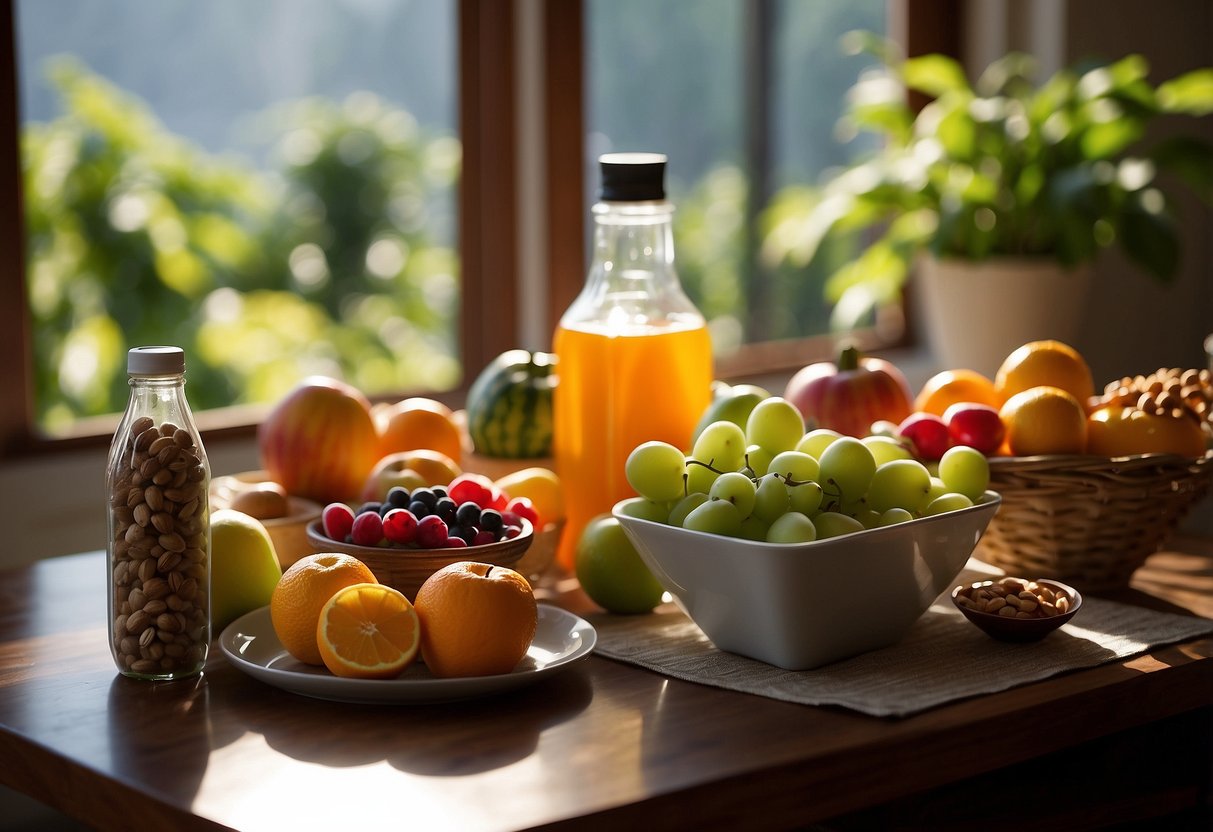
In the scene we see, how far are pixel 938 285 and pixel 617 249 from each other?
160cm

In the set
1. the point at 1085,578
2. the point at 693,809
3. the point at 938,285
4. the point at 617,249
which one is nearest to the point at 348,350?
the point at 938,285

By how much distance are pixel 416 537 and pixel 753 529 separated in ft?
0.84

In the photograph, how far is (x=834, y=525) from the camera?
3.15ft

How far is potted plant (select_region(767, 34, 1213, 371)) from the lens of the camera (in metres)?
2.57

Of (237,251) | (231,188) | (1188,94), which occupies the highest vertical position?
(1188,94)

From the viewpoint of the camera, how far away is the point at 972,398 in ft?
4.24

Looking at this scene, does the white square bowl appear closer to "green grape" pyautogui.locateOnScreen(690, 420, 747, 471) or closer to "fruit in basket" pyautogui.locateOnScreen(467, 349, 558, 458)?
"green grape" pyautogui.locateOnScreen(690, 420, 747, 471)

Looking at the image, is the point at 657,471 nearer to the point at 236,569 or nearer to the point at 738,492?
the point at 738,492

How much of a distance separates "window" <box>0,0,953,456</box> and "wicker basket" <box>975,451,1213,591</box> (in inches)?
53.1

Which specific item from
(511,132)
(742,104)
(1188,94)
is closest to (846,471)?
(511,132)

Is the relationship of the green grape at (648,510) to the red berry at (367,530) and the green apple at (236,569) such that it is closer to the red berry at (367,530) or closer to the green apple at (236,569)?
the red berry at (367,530)

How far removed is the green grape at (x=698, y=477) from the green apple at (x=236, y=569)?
34 centimetres

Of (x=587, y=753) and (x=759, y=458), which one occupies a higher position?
(x=759, y=458)

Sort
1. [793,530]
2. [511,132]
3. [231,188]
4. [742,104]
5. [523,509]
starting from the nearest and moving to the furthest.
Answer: [793,530]
[523,509]
[511,132]
[231,188]
[742,104]
